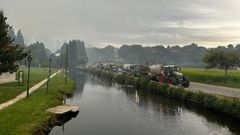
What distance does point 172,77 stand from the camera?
67875mm

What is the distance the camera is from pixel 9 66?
48.4 metres

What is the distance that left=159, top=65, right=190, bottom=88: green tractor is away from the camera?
208 feet

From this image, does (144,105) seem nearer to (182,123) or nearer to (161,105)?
(161,105)

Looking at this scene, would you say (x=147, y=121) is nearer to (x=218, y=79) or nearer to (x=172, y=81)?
(x=172, y=81)

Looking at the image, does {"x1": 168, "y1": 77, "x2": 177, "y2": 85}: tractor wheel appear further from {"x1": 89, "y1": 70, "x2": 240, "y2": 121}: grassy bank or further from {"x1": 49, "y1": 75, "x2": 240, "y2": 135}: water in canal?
{"x1": 49, "y1": 75, "x2": 240, "y2": 135}: water in canal

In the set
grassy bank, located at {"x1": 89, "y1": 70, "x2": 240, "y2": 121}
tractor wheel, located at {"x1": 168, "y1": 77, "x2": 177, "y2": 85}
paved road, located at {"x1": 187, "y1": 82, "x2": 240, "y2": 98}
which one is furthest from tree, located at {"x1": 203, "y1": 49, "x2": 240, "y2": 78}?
paved road, located at {"x1": 187, "y1": 82, "x2": 240, "y2": 98}

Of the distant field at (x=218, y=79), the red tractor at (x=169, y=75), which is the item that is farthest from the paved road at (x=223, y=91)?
the distant field at (x=218, y=79)

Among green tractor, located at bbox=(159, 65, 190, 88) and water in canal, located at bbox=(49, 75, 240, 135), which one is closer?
water in canal, located at bbox=(49, 75, 240, 135)

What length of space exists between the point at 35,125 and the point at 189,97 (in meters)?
28.8

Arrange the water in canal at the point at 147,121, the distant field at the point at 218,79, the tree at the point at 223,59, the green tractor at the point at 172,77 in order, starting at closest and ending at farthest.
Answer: the water in canal at the point at 147,121, the green tractor at the point at 172,77, the distant field at the point at 218,79, the tree at the point at 223,59

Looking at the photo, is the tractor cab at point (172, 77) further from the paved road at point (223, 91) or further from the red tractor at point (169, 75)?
the paved road at point (223, 91)

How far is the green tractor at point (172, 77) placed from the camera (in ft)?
208

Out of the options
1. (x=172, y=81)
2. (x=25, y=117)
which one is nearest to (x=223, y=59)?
(x=172, y=81)

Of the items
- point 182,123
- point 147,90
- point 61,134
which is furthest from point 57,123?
point 147,90
